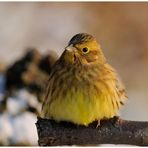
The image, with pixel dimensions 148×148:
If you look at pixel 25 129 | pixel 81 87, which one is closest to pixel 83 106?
pixel 81 87

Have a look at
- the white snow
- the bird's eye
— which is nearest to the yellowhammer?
the bird's eye

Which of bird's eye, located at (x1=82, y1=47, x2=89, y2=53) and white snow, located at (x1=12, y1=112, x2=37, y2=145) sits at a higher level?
bird's eye, located at (x1=82, y1=47, x2=89, y2=53)

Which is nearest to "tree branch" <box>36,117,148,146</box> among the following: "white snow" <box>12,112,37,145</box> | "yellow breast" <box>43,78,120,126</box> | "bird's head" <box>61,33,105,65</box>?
"yellow breast" <box>43,78,120,126</box>

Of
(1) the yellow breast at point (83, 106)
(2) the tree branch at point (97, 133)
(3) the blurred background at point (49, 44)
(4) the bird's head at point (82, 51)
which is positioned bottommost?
(2) the tree branch at point (97, 133)

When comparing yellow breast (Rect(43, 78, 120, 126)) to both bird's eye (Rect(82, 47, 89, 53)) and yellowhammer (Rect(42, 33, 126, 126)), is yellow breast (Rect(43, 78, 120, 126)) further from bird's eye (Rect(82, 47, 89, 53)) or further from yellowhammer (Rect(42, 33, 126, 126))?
bird's eye (Rect(82, 47, 89, 53))

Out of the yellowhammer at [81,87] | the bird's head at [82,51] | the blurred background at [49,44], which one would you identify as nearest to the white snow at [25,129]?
the blurred background at [49,44]

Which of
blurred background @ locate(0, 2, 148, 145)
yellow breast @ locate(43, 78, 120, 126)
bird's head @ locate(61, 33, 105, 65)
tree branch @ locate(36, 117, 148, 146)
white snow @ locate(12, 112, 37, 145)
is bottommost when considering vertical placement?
tree branch @ locate(36, 117, 148, 146)

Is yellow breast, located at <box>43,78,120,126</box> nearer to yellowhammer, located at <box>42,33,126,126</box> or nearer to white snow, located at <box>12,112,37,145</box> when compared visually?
yellowhammer, located at <box>42,33,126,126</box>

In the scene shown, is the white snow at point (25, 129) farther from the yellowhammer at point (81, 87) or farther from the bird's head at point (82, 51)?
the bird's head at point (82, 51)

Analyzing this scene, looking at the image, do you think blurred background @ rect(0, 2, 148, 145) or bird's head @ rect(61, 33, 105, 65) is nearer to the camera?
bird's head @ rect(61, 33, 105, 65)
